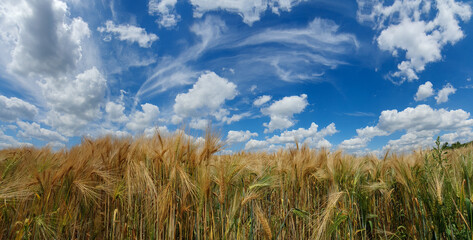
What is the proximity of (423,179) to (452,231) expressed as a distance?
0.92m

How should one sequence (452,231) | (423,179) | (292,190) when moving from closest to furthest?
1. (452,231)
2. (423,179)
3. (292,190)

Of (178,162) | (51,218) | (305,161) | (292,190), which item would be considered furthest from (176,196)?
(305,161)

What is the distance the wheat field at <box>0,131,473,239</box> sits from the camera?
8.52 feet

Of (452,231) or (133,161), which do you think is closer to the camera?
(452,231)

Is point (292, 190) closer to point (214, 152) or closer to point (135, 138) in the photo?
point (214, 152)

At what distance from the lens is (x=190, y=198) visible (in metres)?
2.81

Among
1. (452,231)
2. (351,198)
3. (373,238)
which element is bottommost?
(373,238)

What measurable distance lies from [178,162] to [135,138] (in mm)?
1366

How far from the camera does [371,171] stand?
4.16 m

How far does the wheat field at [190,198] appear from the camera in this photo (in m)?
2.60

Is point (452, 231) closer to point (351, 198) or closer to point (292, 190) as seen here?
point (351, 198)

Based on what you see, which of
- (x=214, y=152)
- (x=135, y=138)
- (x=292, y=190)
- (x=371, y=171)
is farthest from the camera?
(x=371, y=171)

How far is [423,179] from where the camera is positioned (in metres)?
3.33

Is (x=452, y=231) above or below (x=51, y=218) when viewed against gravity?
below
